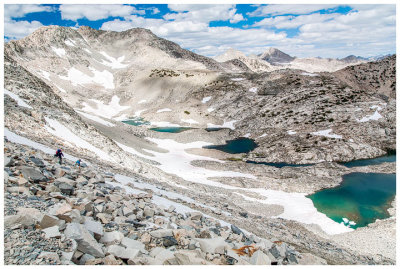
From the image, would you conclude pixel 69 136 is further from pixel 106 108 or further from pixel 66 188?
pixel 106 108

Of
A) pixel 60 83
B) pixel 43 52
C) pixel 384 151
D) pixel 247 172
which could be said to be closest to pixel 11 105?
pixel 247 172

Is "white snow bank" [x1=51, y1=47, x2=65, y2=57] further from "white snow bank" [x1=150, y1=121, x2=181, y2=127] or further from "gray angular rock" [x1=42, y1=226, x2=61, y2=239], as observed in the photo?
"gray angular rock" [x1=42, y1=226, x2=61, y2=239]

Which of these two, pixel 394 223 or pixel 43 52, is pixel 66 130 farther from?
pixel 43 52

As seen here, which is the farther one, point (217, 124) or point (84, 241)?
point (217, 124)

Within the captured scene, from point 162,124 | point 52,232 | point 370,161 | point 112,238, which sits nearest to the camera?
point 52,232

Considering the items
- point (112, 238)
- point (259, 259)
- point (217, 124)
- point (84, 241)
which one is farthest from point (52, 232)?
point (217, 124)
